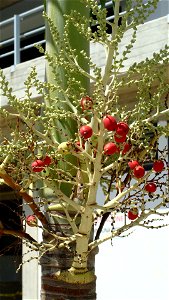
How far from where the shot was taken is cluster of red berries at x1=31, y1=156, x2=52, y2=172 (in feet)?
9.75

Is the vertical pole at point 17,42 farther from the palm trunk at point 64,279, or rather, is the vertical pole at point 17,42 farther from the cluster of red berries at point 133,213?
the palm trunk at point 64,279

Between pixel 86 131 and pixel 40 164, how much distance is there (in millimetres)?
319

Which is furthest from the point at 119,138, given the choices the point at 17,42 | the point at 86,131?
the point at 17,42

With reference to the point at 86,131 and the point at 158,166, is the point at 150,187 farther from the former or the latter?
the point at 86,131

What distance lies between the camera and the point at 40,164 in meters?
2.97

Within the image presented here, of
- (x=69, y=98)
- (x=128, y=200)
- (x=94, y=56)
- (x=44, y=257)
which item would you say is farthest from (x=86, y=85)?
(x=94, y=56)

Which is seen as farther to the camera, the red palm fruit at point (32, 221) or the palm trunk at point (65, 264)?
the red palm fruit at point (32, 221)

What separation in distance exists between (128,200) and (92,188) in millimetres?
184

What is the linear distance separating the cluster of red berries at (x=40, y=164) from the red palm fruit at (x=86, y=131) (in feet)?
0.89

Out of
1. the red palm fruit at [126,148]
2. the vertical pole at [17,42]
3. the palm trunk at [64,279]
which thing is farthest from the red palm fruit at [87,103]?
the vertical pole at [17,42]

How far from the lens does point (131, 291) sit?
970cm

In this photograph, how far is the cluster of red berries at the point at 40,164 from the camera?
297 cm

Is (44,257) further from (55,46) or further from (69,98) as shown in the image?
(55,46)

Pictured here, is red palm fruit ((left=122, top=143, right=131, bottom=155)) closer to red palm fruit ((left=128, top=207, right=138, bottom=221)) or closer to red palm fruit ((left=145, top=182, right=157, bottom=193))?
red palm fruit ((left=145, top=182, right=157, bottom=193))
